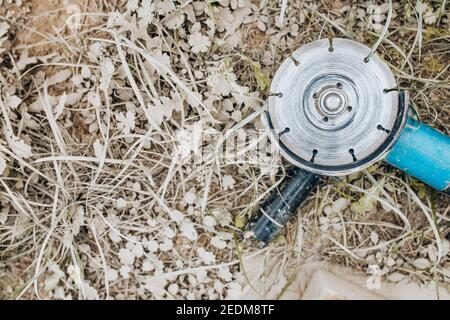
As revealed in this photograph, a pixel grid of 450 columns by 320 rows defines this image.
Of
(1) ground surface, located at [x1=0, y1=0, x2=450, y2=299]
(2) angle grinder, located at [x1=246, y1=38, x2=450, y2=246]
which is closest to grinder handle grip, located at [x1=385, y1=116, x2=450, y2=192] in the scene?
(2) angle grinder, located at [x1=246, y1=38, x2=450, y2=246]

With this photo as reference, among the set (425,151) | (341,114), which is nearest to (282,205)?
(341,114)

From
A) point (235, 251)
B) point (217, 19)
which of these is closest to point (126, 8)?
point (217, 19)

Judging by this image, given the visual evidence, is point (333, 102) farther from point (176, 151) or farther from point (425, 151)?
point (176, 151)

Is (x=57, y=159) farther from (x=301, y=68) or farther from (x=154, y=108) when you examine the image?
(x=301, y=68)

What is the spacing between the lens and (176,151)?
167cm

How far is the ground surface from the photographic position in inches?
64.5

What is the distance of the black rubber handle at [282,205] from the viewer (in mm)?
1594

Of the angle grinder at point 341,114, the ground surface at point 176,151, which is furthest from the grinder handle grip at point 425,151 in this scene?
the ground surface at point 176,151

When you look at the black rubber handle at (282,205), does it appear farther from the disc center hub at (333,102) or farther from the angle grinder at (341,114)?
the disc center hub at (333,102)

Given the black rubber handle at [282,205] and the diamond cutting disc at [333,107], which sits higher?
the diamond cutting disc at [333,107]

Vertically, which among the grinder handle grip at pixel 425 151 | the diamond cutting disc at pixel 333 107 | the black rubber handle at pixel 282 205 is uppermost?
the diamond cutting disc at pixel 333 107

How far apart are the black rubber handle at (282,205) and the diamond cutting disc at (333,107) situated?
0.26ft

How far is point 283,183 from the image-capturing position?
1668 millimetres

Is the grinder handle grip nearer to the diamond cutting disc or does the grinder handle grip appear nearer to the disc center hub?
the diamond cutting disc
